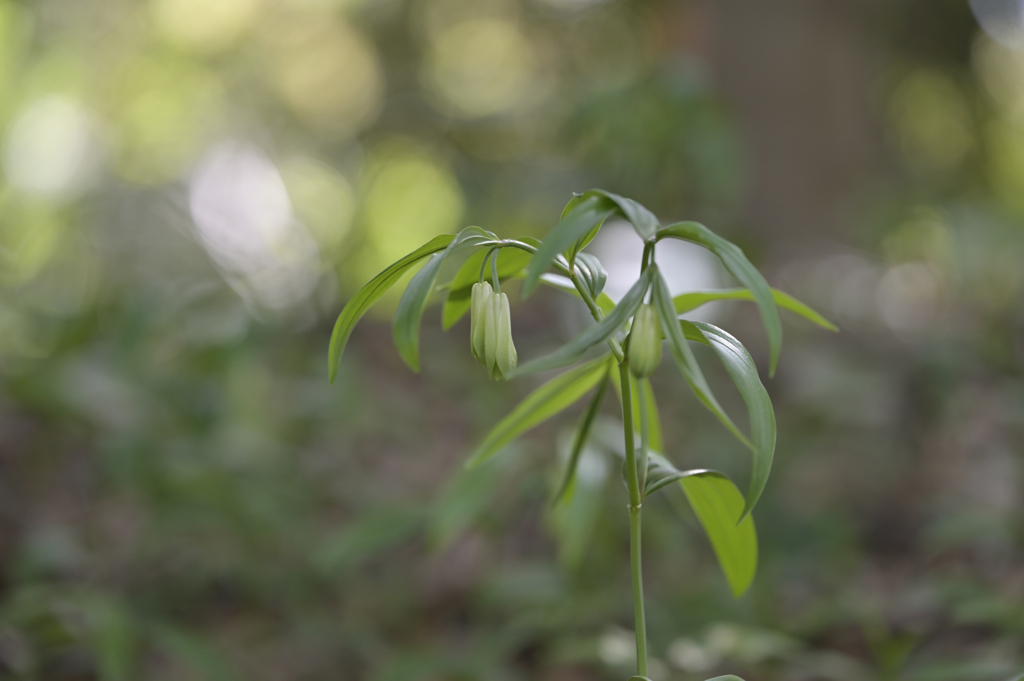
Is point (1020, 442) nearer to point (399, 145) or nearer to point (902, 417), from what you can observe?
point (902, 417)

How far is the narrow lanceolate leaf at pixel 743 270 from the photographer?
39 centimetres

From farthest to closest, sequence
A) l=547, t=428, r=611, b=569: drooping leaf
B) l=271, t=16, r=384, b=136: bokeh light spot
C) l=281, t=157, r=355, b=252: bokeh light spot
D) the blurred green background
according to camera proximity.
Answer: l=271, t=16, r=384, b=136: bokeh light spot → l=281, t=157, r=355, b=252: bokeh light spot → the blurred green background → l=547, t=428, r=611, b=569: drooping leaf

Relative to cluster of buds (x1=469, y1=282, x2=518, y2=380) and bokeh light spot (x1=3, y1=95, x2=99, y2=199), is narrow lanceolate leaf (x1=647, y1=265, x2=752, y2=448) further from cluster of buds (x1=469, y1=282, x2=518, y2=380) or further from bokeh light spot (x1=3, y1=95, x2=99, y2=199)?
bokeh light spot (x1=3, y1=95, x2=99, y2=199)

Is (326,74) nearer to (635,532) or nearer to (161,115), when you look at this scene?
(161,115)

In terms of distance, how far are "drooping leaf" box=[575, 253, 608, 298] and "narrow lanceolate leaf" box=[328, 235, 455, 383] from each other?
0.09m

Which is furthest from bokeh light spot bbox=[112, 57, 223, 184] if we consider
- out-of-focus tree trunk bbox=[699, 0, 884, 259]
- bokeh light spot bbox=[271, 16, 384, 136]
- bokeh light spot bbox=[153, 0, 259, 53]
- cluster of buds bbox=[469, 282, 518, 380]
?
cluster of buds bbox=[469, 282, 518, 380]

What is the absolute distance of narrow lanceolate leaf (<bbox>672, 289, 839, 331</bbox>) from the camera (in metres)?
0.48

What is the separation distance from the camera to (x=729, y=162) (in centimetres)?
150

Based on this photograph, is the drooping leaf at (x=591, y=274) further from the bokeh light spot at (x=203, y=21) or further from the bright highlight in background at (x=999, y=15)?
the bokeh light spot at (x=203, y=21)

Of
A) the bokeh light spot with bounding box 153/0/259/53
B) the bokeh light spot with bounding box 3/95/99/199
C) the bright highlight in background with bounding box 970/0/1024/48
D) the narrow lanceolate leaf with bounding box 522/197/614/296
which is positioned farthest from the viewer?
the bokeh light spot with bounding box 153/0/259/53

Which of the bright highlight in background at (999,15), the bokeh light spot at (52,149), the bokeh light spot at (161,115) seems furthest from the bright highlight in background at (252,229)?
the bright highlight in background at (999,15)

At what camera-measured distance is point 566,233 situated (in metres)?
0.38

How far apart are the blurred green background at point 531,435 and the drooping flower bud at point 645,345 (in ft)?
1.54

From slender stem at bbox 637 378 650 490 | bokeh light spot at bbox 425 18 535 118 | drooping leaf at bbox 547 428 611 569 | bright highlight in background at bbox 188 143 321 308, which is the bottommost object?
drooping leaf at bbox 547 428 611 569
